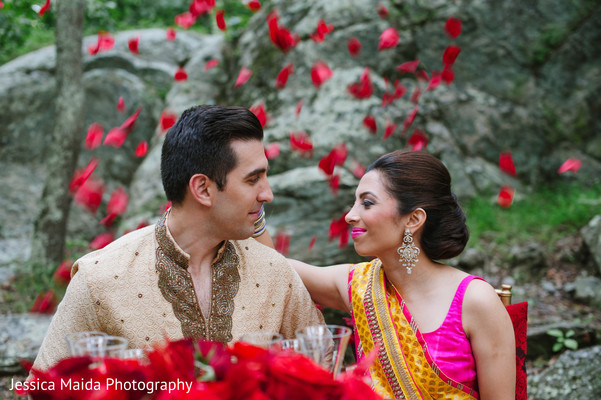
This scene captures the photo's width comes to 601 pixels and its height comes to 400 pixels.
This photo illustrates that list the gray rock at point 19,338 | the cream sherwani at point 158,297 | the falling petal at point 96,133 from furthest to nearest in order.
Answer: the falling petal at point 96,133
the gray rock at point 19,338
the cream sherwani at point 158,297

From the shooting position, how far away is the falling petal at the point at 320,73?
19.8 feet

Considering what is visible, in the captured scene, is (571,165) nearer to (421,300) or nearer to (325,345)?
(421,300)

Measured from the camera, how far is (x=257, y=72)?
22.1 feet

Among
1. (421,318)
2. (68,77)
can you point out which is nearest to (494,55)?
(68,77)

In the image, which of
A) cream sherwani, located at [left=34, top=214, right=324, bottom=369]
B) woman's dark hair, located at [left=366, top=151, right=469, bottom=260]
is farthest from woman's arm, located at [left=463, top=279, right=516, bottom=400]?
cream sherwani, located at [left=34, top=214, right=324, bottom=369]

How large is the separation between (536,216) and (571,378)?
2.97 metres

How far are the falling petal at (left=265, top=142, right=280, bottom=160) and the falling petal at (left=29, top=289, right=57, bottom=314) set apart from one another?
8.17 feet

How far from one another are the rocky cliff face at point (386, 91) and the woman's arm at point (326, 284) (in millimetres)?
3465

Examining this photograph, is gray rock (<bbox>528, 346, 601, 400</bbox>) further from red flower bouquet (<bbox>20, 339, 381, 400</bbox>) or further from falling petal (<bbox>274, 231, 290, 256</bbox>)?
red flower bouquet (<bbox>20, 339, 381, 400</bbox>)

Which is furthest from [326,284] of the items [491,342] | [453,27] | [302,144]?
[453,27]

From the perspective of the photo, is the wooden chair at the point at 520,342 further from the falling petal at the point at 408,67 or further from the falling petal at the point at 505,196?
the falling petal at the point at 408,67

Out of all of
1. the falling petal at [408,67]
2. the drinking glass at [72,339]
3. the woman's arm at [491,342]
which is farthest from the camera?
the falling petal at [408,67]

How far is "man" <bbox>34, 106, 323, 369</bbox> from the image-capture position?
2.21m

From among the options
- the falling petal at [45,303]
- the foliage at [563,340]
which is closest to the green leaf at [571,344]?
the foliage at [563,340]
